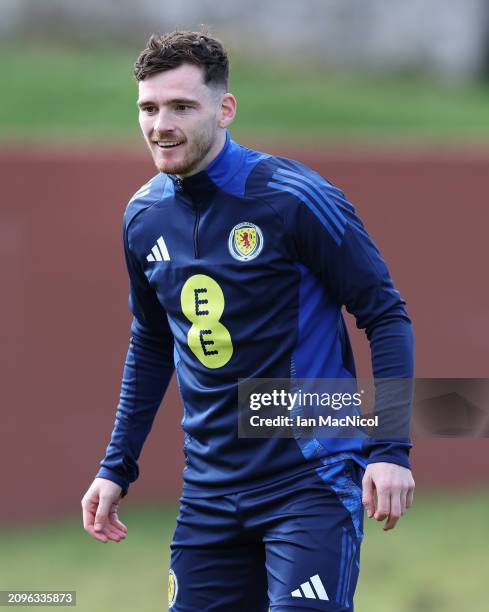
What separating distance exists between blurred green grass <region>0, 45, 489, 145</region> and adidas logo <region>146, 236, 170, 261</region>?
8.75 m

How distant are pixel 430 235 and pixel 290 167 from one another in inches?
202

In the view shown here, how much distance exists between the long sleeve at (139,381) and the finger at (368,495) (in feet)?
3.06

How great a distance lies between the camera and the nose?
3.86 m

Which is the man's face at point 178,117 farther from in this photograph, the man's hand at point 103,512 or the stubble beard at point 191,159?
the man's hand at point 103,512

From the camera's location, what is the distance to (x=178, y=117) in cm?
388

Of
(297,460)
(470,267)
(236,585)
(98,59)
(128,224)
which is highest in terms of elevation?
(98,59)

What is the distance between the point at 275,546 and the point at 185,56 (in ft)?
4.55

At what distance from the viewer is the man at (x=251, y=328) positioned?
378 centimetres

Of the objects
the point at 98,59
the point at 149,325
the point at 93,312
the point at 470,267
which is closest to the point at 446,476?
the point at 470,267

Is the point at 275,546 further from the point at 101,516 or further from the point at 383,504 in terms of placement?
the point at 101,516

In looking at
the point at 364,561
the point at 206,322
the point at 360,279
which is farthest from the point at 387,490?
the point at 364,561

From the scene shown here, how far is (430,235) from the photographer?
29.5 feet

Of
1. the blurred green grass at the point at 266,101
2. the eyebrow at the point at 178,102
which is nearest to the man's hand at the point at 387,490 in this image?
the eyebrow at the point at 178,102

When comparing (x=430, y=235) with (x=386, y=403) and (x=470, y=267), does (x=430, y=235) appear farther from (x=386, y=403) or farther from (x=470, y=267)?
(x=386, y=403)
